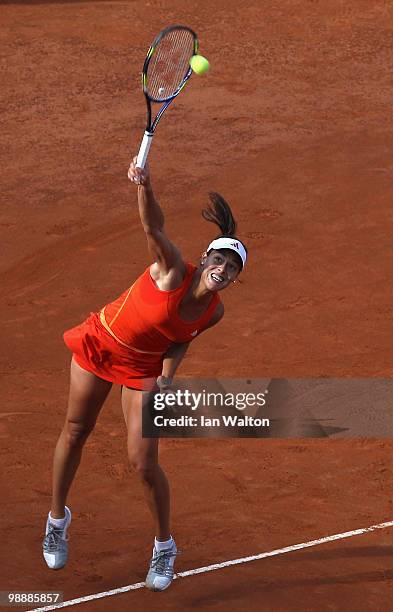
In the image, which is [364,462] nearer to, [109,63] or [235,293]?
[235,293]

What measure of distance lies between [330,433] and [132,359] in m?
2.92

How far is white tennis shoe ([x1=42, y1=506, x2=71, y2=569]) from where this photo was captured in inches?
361

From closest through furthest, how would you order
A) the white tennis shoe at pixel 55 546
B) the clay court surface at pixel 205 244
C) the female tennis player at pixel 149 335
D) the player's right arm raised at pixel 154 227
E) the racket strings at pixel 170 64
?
the player's right arm raised at pixel 154 227
the female tennis player at pixel 149 335
the racket strings at pixel 170 64
the white tennis shoe at pixel 55 546
the clay court surface at pixel 205 244

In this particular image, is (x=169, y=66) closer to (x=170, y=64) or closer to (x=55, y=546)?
(x=170, y=64)

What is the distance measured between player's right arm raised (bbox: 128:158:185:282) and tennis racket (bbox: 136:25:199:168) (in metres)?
0.77

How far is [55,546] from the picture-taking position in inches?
362

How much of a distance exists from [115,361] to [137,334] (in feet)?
0.87

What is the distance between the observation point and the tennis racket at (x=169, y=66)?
879 centimetres

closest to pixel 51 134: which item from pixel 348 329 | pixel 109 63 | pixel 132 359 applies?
pixel 109 63

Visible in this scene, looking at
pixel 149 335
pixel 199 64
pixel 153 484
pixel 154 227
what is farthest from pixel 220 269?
pixel 153 484

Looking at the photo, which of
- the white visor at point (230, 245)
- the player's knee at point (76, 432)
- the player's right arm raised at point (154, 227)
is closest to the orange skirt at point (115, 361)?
the player's knee at point (76, 432)

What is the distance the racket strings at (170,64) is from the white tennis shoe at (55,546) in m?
2.92

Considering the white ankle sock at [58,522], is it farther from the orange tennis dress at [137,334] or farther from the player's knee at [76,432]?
the orange tennis dress at [137,334]

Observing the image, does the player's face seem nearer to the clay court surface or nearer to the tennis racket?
the tennis racket
